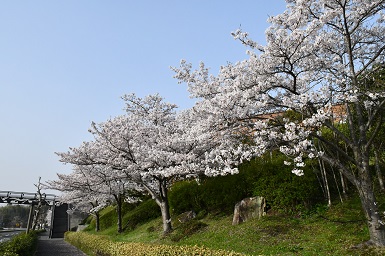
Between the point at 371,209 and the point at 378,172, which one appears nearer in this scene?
the point at 371,209

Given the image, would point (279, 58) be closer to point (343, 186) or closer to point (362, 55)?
point (362, 55)

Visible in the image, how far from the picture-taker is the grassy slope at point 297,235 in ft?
27.6

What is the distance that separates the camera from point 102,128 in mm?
13648

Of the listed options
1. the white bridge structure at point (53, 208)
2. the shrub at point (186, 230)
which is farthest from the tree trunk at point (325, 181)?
the white bridge structure at point (53, 208)

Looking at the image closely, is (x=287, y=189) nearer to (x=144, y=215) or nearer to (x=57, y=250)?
(x=144, y=215)

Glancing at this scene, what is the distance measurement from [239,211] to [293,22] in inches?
317

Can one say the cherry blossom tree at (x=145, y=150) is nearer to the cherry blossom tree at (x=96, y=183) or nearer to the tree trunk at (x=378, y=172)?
the cherry blossom tree at (x=96, y=183)

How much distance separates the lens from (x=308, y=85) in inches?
367

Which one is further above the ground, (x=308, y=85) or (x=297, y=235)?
Answer: (x=308, y=85)

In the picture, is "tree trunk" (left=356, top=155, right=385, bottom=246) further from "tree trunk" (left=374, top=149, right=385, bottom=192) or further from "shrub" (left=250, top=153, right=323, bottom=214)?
"tree trunk" (left=374, top=149, right=385, bottom=192)

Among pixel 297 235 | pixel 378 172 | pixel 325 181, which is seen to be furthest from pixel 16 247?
pixel 378 172

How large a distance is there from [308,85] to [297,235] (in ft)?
16.2

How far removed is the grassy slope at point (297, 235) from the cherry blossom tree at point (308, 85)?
1004 millimetres

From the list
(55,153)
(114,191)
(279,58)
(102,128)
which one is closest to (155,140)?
(102,128)
